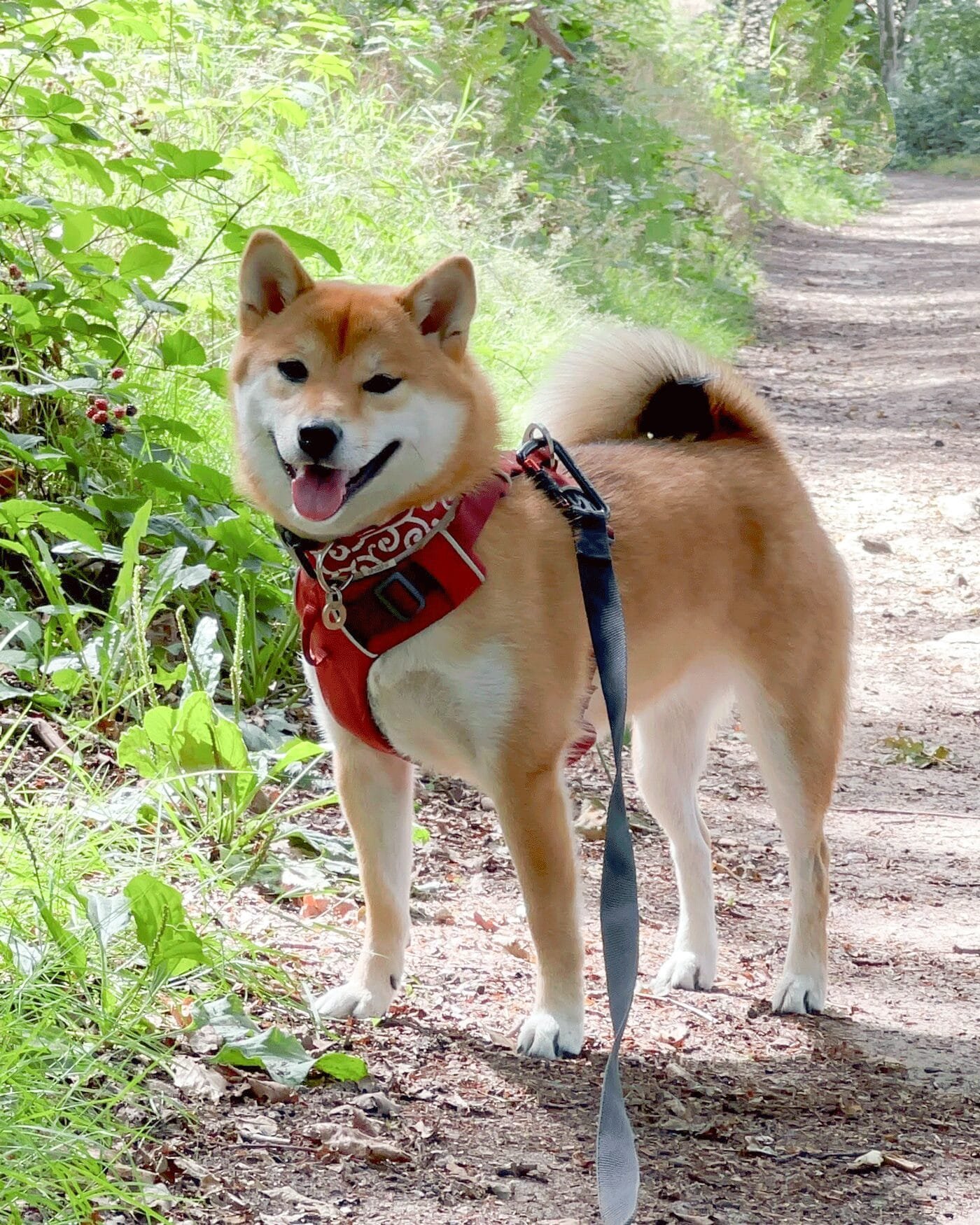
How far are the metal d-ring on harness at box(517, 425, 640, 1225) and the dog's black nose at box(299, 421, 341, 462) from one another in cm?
59

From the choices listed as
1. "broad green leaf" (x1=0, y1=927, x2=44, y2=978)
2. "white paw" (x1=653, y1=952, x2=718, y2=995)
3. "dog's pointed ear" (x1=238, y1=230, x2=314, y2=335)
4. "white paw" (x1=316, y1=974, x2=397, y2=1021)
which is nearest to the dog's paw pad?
"white paw" (x1=316, y1=974, x2=397, y2=1021)

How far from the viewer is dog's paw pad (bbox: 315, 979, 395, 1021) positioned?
291 cm

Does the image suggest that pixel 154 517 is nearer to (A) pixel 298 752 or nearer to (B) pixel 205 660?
(B) pixel 205 660

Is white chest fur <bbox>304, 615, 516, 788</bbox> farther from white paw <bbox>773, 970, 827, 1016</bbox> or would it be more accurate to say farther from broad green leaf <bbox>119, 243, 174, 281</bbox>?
broad green leaf <bbox>119, 243, 174, 281</bbox>

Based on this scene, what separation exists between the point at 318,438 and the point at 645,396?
1367mm

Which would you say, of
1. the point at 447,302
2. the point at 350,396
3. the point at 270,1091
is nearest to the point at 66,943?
the point at 270,1091

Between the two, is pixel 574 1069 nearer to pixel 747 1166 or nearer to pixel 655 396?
pixel 747 1166

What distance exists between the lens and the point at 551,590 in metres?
2.87

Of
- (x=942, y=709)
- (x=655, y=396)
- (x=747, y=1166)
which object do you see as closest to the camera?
(x=747, y=1166)

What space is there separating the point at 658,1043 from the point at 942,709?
3.01m

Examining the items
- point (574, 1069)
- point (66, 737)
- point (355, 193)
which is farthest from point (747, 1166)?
point (355, 193)

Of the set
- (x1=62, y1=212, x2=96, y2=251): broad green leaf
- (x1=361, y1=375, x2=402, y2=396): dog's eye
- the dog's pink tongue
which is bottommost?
the dog's pink tongue

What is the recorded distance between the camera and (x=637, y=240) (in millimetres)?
11578

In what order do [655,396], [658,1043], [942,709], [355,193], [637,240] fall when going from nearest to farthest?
1. [658,1043]
2. [655,396]
3. [942,709]
4. [355,193]
5. [637,240]
